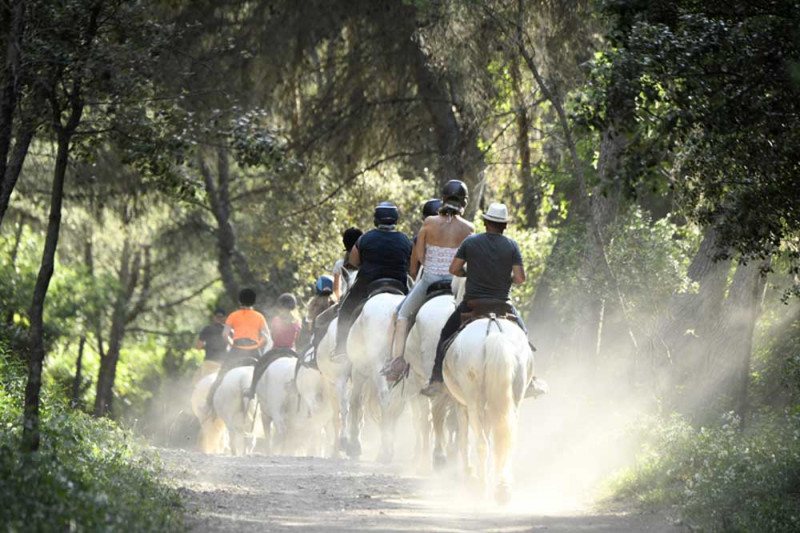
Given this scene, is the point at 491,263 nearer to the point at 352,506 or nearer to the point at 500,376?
the point at 500,376

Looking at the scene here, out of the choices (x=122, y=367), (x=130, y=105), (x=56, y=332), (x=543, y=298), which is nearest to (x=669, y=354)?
(x=543, y=298)

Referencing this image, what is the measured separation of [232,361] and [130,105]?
8481mm

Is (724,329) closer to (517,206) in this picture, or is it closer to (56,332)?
(517,206)

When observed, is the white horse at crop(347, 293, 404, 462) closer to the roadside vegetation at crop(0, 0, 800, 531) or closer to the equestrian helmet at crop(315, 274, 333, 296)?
the roadside vegetation at crop(0, 0, 800, 531)

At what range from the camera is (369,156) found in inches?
1032

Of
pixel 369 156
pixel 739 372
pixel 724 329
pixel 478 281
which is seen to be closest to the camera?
pixel 478 281

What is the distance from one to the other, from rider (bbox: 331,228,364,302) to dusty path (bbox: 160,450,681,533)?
3.16m

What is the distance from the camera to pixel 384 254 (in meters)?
15.6

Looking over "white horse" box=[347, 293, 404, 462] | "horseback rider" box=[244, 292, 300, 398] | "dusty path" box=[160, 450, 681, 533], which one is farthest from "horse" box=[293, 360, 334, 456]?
"dusty path" box=[160, 450, 681, 533]

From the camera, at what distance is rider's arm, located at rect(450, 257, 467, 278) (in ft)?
39.7

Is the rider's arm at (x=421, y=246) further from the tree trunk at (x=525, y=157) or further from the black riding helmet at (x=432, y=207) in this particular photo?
the tree trunk at (x=525, y=157)

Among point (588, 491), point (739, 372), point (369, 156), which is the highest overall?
point (369, 156)

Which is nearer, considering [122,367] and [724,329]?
[724,329]

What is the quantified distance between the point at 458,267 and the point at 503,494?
2224mm
